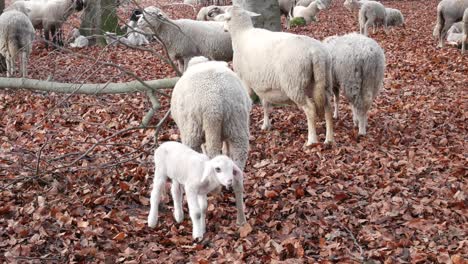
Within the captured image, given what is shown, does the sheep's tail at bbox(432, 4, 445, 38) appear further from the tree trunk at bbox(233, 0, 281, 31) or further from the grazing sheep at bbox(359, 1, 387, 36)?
the tree trunk at bbox(233, 0, 281, 31)

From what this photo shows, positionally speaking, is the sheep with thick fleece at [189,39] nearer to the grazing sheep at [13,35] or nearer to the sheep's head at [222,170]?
the grazing sheep at [13,35]

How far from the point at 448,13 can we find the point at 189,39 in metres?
8.32

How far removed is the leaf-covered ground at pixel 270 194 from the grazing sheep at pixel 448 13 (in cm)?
642

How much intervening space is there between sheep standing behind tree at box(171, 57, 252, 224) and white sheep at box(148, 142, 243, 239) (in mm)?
409

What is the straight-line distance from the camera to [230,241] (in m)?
4.81

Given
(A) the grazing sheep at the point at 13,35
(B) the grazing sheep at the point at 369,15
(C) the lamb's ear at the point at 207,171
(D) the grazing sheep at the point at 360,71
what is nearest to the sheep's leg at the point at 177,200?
(C) the lamb's ear at the point at 207,171

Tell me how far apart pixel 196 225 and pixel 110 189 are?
1.58 meters

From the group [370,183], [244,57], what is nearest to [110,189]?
[370,183]

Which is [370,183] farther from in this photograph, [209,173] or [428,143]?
[209,173]

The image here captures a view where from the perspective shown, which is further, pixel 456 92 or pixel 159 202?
pixel 456 92

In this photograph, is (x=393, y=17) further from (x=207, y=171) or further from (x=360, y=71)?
(x=207, y=171)

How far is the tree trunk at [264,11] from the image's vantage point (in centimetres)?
953

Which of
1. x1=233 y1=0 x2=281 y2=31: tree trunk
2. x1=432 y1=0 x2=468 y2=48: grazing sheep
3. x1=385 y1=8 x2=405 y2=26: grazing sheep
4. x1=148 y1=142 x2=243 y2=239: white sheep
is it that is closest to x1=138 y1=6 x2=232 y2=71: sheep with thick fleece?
x1=233 y1=0 x2=281 y2=31: tree trunk

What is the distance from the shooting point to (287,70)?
24.6 feet
